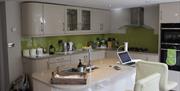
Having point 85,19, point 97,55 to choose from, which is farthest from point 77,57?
point 85,19

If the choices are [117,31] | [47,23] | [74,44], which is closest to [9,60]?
[47,23]

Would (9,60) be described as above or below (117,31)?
below

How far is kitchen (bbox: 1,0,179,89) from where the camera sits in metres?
4.09

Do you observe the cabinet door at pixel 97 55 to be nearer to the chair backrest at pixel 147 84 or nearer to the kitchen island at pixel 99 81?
the kitchen island at pixel 99 81

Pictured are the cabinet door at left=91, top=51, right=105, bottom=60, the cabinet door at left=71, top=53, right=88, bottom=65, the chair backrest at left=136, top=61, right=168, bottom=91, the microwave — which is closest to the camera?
the chair backrest at left=136, top=61, right=168, bottom=91

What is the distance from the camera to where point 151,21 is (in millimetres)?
5148

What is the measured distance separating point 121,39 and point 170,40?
1.82 meters

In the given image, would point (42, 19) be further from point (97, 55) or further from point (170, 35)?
point (170, 35)

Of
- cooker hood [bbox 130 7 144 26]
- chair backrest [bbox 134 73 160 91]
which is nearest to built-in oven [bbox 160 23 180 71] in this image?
cooker hood [bbox 130 7 144 26]

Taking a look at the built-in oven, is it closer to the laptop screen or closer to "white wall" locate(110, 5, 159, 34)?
"white wall" locate(110, 5, 159, 34)

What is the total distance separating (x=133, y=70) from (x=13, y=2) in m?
2.83

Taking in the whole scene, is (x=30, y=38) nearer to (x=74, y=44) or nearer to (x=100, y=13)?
(x=74, y=44)

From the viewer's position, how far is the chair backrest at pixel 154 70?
281cm

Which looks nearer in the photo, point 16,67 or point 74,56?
point 16,67
